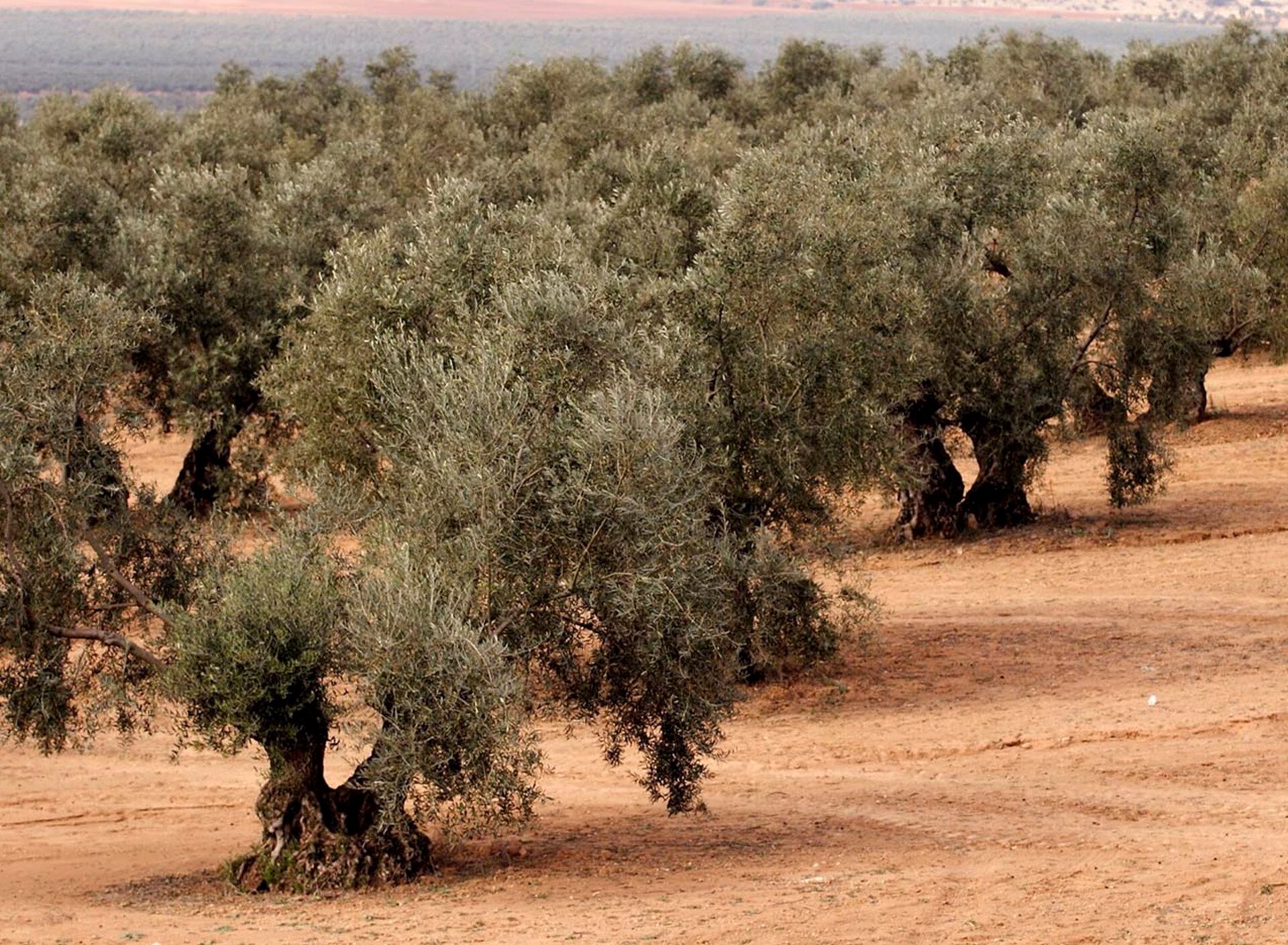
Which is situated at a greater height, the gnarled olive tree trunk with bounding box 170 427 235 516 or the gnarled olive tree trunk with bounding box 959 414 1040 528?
the gnarled olive tree trunk with bounding box 170 427 235 516

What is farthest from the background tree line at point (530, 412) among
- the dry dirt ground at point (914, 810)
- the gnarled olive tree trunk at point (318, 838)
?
the dry dirt ground at point (914, 810)

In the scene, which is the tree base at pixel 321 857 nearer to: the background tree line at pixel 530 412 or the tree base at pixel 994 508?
the background tree line at pixel 530 412

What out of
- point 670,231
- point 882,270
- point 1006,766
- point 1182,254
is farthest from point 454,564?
point 1182,254

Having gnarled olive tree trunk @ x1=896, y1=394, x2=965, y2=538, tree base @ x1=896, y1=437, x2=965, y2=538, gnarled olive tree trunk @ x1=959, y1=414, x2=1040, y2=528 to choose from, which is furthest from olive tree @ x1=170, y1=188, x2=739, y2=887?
tree base @ x1=896, y1=437, x2=965, y2=538

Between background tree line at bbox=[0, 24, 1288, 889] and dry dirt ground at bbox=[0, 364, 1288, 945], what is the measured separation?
0.82m

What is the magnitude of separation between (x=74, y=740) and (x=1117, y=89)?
165 feet

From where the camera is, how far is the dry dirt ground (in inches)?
500

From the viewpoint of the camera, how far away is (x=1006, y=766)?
17766mm

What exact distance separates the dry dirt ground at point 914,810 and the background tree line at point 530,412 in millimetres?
824

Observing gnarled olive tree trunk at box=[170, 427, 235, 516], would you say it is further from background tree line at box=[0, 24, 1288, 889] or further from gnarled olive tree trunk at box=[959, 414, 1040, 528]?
gnarled olive tree trunk at box=[959, 414, 1040, 528]

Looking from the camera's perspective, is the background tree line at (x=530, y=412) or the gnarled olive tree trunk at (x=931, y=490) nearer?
the background tree line at (x=530, y=412)

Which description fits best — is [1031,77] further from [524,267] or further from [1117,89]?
[524,267]

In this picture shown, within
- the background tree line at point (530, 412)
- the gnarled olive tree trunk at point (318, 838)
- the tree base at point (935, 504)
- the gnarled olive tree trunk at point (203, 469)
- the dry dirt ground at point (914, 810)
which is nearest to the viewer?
the dry dirt ground at point (914, 810)

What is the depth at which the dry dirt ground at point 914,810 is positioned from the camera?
500 inches
